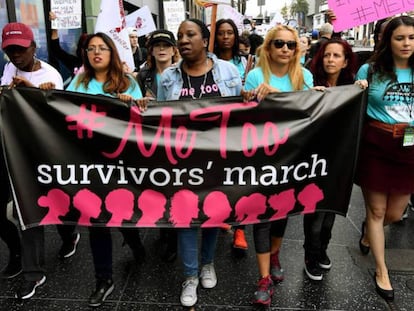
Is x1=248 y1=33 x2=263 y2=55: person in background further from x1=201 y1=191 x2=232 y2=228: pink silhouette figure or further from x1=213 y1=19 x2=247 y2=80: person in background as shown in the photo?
x1=201 y1=191 x2=232 y2=228: pink silhouette figure

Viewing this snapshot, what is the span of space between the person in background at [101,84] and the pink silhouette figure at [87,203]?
100 millimetres

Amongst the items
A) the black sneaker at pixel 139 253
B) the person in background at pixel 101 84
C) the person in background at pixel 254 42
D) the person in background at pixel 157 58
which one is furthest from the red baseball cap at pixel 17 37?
the person in background at pixel 254 42

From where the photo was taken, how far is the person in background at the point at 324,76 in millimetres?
3018

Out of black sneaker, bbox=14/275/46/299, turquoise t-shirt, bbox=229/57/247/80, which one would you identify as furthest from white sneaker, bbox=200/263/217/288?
turquoise t-shirt, bbox=229/57/247/80

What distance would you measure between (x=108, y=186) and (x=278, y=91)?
1183 mm

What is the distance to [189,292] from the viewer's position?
286 cm

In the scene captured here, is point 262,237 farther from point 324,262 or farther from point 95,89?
point 95,89

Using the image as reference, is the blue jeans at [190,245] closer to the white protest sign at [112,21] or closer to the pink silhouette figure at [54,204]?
the pink silhouette figure at [54,204]

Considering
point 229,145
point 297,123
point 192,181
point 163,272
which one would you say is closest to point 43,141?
point 192,181

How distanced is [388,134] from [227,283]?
1477mm

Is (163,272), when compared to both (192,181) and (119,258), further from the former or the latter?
(192,181)

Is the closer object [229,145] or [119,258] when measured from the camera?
[229,145]

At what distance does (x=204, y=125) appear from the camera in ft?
8.84

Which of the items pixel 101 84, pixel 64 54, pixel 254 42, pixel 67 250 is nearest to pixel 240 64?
pixel 64 54
